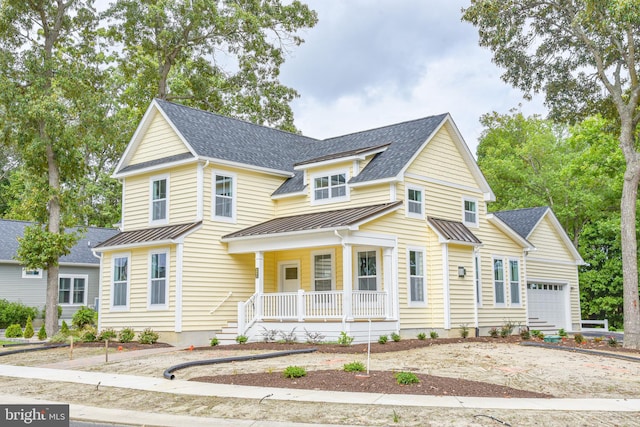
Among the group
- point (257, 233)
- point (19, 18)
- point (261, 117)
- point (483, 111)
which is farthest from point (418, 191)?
point (483, 111)

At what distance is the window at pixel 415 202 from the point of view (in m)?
22.3

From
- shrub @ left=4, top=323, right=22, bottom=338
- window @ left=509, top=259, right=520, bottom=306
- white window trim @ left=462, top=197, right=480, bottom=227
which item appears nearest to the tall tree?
shrub @ left=4, top=323, right=22, bottom=338

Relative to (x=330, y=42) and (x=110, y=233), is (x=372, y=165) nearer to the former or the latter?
(x=330, y=42)

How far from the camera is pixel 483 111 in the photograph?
170 feet

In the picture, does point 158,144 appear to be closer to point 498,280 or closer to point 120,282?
point 120,282

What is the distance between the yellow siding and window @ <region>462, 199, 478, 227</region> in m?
10.6

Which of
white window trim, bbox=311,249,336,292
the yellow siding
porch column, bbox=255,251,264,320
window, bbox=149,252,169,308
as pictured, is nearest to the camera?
porch column, bbox=255,251,264,320

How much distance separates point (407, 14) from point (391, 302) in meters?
9.55

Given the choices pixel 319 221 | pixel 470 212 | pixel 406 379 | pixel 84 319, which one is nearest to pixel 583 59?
pixel 470 212

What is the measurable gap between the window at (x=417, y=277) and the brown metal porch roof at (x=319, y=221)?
1975 millimetres

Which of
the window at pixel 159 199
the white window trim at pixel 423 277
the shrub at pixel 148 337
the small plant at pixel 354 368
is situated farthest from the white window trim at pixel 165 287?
the small plant at pixel 354 368

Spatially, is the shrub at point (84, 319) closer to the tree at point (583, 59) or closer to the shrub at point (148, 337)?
the shrub at point (148, 337)

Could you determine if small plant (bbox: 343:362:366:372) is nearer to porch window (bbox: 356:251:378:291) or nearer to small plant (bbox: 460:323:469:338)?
porch window (bbox: 356:251:378:291)

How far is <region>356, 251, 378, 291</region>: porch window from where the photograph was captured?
71.4 feet
